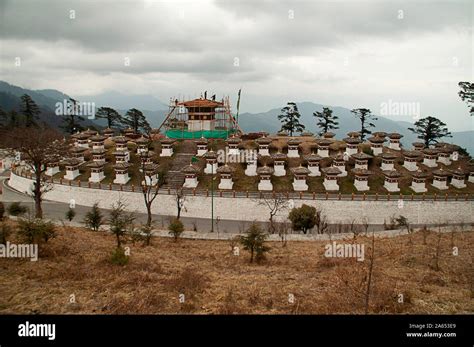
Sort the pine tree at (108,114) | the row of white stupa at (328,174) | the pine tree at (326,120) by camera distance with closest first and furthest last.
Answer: the row of white stupa at (328,174), the pine tree at (326,120), the pine tree at (108,114)

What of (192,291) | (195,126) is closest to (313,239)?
(192,291)

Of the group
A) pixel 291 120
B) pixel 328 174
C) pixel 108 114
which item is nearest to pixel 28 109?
pixel 108 114

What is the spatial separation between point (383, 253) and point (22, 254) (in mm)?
15903

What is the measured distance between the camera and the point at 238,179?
38438mm

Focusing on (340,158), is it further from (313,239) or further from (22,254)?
(22,254)

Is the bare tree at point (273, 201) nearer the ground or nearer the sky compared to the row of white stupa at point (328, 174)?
nearer the ground

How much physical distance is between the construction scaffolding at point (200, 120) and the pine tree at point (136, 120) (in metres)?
11.6

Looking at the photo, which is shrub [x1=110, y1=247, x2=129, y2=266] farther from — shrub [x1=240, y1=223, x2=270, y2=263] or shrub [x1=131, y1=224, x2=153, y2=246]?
shrub [x1=240, y1=223, x2=270, y2=263]

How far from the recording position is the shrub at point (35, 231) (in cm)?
1452

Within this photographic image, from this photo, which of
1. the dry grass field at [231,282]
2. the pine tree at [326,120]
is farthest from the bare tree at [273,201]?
the pine tree at [326,120]

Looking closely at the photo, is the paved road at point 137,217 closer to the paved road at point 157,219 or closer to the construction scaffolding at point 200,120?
the paved road at point 157,219

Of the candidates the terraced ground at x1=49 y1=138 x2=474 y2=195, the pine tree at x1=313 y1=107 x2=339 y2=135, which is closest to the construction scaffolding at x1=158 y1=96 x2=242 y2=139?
the terraced ground at x1=49 y1=138 x2=474 y2=195

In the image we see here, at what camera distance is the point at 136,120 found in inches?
2623
